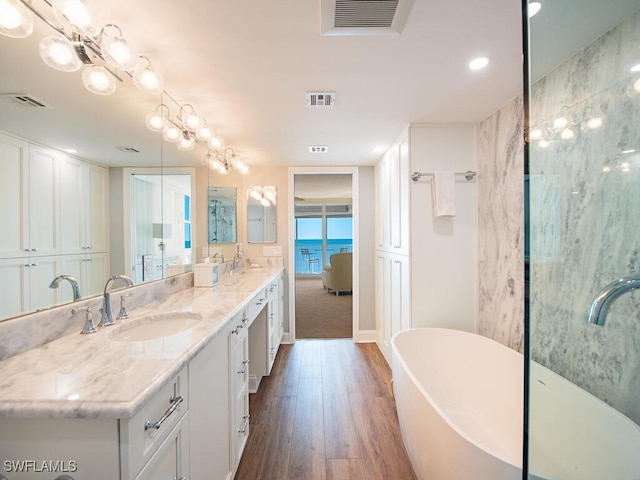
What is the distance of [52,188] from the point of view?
3.35ft

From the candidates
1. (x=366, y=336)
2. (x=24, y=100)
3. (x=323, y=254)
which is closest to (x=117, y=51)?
(x=24, y=100)

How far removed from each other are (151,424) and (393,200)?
2.42 metres

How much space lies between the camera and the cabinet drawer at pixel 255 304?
174 cm

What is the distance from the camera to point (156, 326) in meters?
1.32

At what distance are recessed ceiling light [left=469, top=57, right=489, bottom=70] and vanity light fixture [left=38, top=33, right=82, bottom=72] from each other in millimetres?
1842

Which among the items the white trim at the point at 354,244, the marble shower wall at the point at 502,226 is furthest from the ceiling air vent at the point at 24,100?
the marble shower wall at the point at 502,226

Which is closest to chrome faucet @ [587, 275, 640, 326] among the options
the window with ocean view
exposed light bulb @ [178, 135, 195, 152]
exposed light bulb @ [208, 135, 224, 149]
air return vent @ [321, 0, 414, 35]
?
air return vent @ [321, 0, 414, 35]

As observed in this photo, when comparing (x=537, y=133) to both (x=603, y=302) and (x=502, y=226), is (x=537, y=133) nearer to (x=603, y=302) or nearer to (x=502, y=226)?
(x=502, y=226)

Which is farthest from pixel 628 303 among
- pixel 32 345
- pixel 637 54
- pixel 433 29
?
pixel 32 345

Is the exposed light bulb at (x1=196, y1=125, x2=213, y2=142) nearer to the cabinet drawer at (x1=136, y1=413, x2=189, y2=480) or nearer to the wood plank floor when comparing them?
the cabinet drawer at (x1=136, y1=413, x2=189, y2=480)

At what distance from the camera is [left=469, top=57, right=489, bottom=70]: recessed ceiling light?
1398mm

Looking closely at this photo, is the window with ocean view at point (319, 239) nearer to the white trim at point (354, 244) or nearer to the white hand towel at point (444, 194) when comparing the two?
the white trim at point (354, 244)

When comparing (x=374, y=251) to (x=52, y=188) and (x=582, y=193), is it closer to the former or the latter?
(x=582, y=193)

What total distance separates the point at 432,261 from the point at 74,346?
2203mm
